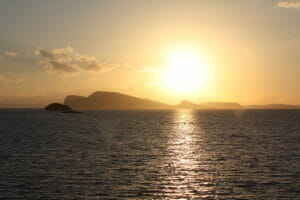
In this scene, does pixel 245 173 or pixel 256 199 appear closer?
pixel 256 199

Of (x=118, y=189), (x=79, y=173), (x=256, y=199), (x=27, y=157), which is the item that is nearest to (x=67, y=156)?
(x=27, y=157)

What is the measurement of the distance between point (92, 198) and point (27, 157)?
26.8 metres

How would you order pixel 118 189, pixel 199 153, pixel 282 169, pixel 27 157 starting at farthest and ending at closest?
pixel 199 153, pixel 27 157, pixel 282 169, pixel 118 189

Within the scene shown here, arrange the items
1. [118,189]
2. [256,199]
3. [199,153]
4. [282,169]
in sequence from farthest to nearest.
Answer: [199,153]
[282,169]
[118,189]
[256,199]

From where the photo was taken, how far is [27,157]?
169 feet

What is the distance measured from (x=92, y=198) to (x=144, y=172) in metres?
12.3

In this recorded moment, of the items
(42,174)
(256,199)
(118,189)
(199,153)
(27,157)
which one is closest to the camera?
(256,199)

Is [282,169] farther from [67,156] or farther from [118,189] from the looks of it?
[67,156]

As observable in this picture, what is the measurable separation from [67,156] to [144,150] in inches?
621

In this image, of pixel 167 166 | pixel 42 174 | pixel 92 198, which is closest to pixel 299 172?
pixel 167 166

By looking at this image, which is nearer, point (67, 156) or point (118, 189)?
point (118, 189)

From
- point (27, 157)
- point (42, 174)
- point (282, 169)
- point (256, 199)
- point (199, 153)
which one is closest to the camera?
point (256, 199)

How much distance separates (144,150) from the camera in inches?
2442

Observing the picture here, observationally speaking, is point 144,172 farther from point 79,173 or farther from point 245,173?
point 245,173
